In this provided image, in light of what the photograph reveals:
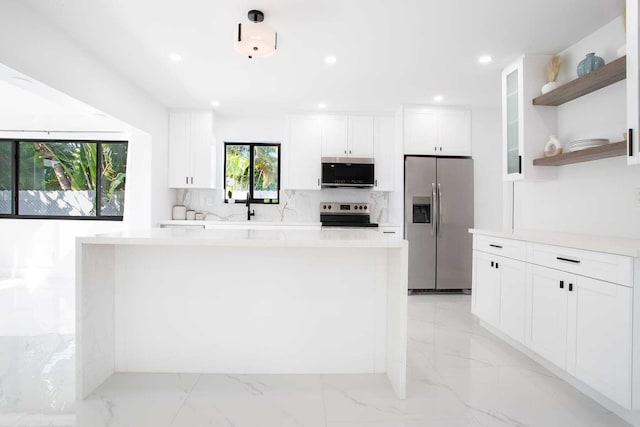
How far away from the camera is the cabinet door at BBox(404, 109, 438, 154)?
4656mm

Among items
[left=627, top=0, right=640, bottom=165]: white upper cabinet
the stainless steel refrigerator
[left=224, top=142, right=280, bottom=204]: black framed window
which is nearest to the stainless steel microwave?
the stainless steel refrigerator

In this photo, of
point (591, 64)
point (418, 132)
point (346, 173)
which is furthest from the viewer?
point (346, 173)

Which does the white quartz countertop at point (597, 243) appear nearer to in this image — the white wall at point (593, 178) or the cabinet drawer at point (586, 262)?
the cabinet drawer at point (586, 262)

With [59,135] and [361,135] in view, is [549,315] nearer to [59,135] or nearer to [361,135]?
[361,135]

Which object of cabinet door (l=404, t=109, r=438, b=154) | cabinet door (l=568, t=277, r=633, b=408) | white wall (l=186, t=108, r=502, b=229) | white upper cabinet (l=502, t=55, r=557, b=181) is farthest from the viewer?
white wall (l=186, t=108, r=502, b=229)

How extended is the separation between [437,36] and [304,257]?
6.80 feet

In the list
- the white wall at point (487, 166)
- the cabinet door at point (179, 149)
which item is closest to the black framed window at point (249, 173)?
the cabinet door at point (179, 149)

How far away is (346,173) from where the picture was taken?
15.9 ft

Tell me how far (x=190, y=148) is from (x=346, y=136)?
217cm

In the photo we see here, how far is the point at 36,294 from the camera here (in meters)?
4.11

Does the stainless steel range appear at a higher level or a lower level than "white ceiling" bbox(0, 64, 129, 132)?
lower

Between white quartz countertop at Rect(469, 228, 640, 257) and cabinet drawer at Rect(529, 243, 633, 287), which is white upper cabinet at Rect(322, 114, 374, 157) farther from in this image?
cabinet drawer at Rect(529, 243, 633, 287)

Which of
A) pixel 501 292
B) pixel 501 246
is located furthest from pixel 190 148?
pixel 501 292

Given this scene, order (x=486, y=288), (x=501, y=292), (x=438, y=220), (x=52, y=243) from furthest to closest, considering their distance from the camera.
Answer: (x=52, y=243) < (x=438, y=220) < (x=486, y=288) < (x=501, y=292)
